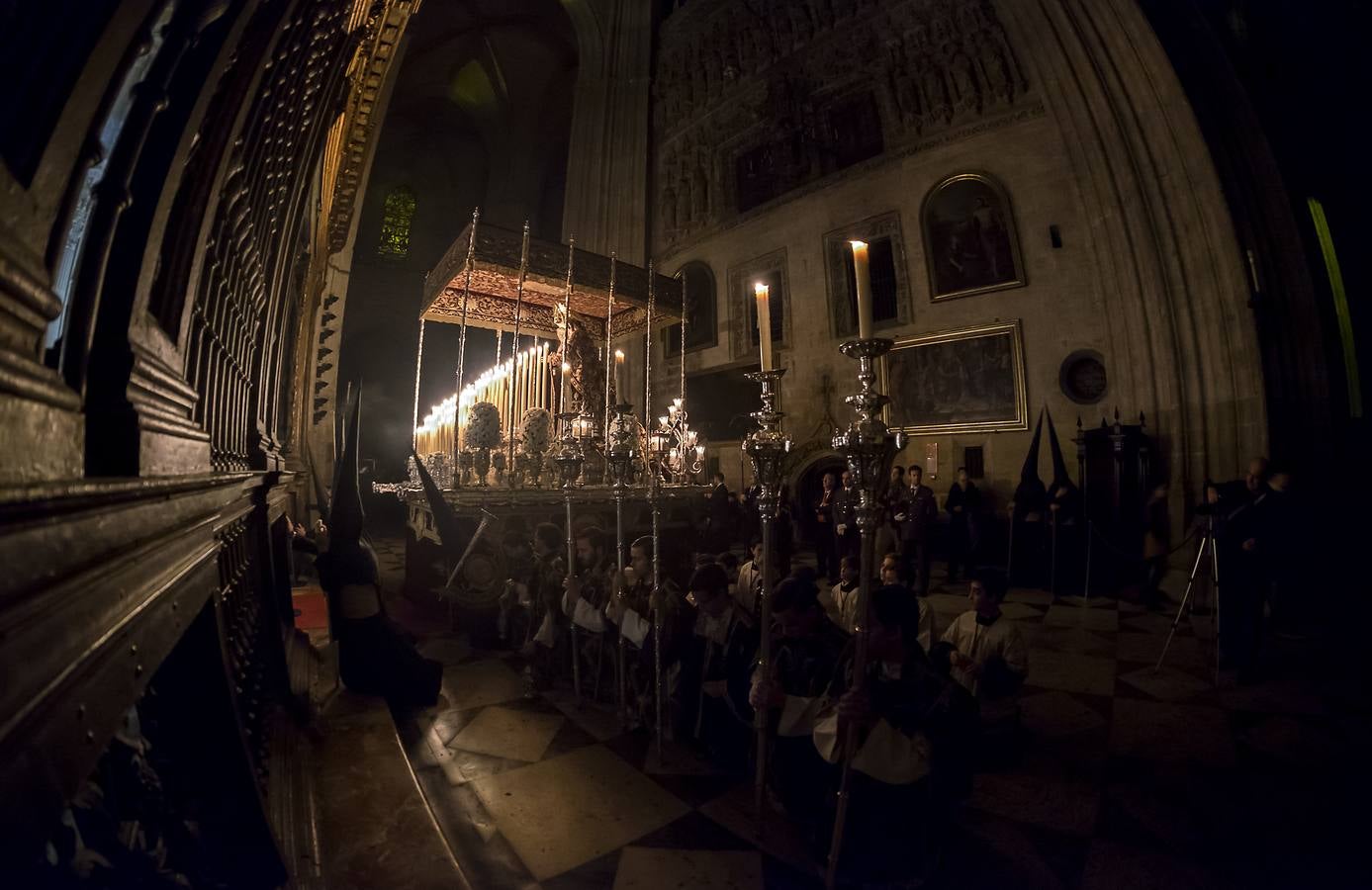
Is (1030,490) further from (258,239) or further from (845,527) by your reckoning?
(258,239)

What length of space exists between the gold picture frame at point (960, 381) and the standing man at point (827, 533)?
319 cm

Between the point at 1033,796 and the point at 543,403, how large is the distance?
20.4 ft

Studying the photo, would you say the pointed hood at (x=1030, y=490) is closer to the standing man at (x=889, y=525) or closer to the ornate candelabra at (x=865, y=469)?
the standing man at (x=889, y=525)

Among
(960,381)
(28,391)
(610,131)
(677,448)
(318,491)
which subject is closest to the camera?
(28,391)

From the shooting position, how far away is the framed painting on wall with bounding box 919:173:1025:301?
9.08 metres

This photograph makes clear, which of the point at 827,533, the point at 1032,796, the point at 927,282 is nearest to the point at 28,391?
the point at 1032,796

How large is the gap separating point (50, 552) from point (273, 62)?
1871mm

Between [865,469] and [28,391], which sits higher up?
[28,391]

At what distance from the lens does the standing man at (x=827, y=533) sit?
23.7ft

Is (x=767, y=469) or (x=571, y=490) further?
(x=571, y=490)

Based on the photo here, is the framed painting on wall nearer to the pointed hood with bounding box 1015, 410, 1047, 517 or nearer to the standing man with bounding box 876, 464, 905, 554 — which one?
the pointed hood with bounding box 1015, 410, 1047, 517

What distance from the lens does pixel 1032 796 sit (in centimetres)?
234

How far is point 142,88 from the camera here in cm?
90

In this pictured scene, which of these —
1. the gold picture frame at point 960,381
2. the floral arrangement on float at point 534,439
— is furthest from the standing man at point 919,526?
the floral arrangement on float at point 534,439
